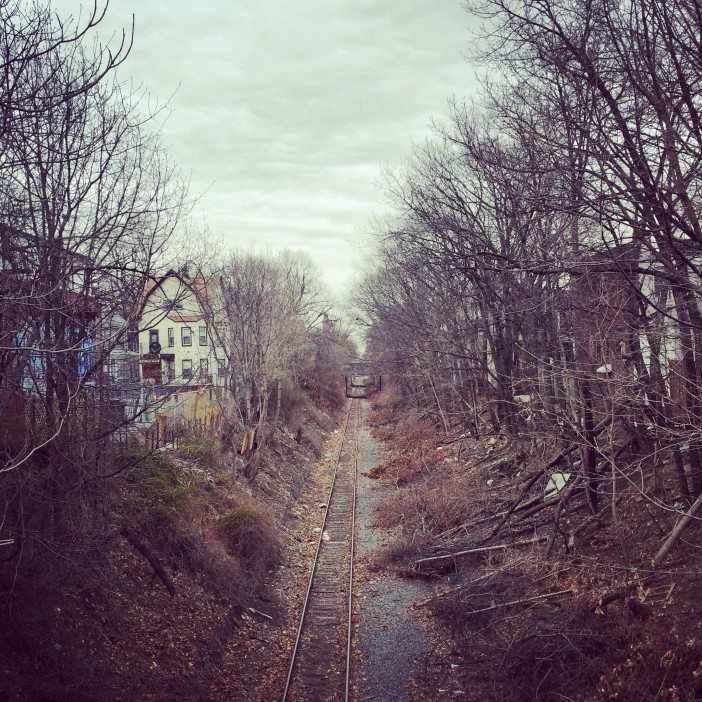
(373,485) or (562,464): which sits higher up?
(562,464)

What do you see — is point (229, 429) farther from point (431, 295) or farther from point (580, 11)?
point (580, 11)

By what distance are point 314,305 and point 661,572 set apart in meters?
38.7

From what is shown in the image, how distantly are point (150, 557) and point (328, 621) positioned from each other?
344cm

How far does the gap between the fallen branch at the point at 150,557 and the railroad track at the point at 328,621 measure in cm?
241

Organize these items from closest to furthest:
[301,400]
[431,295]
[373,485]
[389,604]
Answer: [389,604] → [373,485] → [431,295] → [301,400]

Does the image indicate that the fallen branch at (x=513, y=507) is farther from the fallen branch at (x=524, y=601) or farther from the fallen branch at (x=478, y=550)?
the fallen branch at (x=524, y=601)

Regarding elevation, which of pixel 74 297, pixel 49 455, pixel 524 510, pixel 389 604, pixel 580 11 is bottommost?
pixel 389 604

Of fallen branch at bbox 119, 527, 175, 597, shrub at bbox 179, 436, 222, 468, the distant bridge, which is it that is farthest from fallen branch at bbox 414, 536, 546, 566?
the distant bridge

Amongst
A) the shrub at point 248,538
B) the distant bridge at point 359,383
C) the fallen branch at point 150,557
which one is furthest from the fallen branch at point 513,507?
the distant bridge at point 359,383

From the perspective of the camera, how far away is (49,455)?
10102 mm

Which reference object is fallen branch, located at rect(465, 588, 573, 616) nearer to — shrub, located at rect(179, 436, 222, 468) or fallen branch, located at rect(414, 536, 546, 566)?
fallen branch, located at rect(414, 536, 546, 566)

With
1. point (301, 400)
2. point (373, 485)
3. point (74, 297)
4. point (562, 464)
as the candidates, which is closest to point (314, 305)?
point (301, 400)

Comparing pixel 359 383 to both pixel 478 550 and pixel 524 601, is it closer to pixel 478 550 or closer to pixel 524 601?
pixel 478 550

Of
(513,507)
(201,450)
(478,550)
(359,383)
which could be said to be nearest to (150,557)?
(478,550)
